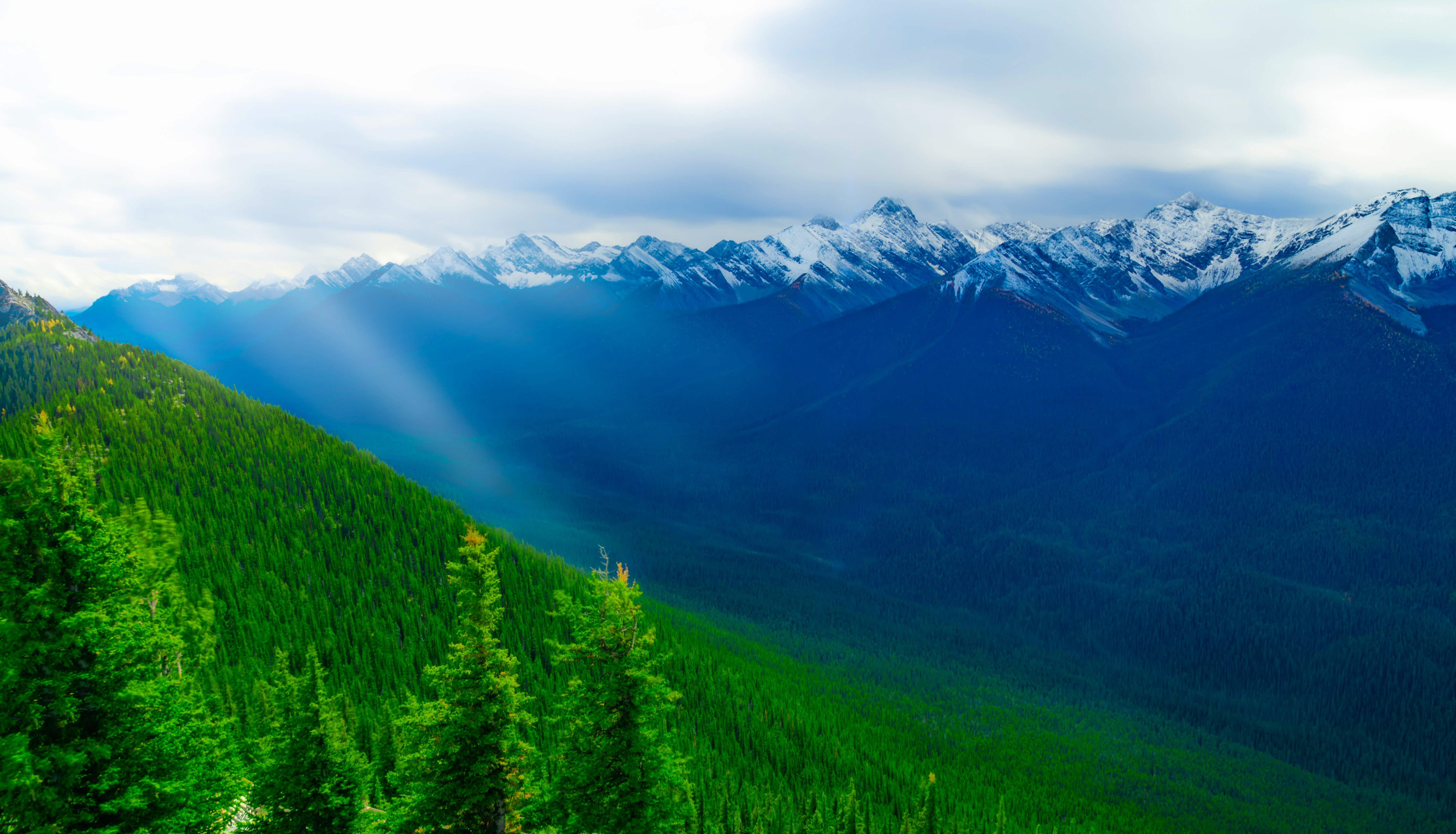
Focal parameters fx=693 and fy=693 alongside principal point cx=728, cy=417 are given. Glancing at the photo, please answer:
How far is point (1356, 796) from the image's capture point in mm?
138375

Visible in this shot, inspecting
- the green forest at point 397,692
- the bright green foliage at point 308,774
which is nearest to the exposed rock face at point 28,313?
the green forest at point 397,692

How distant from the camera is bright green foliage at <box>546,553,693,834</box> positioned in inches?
930

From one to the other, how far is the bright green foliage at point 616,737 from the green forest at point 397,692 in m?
0.10

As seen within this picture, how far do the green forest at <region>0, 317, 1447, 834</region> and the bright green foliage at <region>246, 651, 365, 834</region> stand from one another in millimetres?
110

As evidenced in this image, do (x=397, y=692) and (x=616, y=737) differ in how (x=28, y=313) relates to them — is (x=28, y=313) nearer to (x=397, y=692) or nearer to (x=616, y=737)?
(x=397, y=692)

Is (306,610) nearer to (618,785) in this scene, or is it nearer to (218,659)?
(218,659)

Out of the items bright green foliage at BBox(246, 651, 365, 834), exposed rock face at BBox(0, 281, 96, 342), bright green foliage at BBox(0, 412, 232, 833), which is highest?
exposed rock face at BBox(0, 281, 96, 342)

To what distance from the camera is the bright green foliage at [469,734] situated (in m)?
24.0

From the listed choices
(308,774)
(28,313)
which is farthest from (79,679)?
(28,313)

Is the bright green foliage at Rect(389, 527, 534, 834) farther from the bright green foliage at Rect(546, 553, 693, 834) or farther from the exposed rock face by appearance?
the exposed rock face

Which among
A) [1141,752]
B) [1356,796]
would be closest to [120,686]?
[1141,752]

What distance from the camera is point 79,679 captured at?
17.6 m

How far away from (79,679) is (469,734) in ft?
35.4

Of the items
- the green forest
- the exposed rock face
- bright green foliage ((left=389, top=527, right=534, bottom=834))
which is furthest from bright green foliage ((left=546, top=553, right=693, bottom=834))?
the exposed rock face
